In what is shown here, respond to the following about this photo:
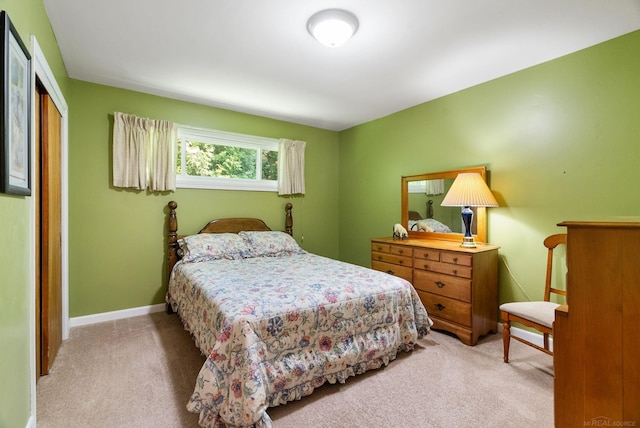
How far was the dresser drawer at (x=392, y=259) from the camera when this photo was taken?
2991mm

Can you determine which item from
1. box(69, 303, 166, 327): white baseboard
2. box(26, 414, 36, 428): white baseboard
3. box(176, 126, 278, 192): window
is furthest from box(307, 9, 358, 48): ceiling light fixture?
box(69, 303, 166, 327): white baseboard

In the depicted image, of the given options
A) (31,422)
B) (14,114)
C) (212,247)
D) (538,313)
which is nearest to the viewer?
(14,114)

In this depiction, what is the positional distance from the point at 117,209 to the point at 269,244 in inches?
65.2

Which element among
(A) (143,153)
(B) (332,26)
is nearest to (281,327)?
(B) (332,26)

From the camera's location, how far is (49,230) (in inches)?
82.2

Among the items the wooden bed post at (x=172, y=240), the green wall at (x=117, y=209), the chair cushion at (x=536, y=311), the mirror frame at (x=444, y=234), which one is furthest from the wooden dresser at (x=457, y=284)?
the wooden bed post at (x=172, y=240)

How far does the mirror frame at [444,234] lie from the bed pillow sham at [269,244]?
4.63 feet

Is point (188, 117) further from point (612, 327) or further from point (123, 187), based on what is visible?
point (612, 327)

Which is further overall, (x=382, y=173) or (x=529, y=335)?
(x=382, y=173)

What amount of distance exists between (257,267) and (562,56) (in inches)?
125

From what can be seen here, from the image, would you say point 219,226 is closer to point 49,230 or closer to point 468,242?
point 49,230

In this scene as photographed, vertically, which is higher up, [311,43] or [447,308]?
[311,43]

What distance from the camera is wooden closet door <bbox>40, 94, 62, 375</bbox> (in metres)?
2.03

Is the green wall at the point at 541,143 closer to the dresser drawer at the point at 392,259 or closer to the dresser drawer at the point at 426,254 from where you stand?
the dresser drawer at the point at 426,254
